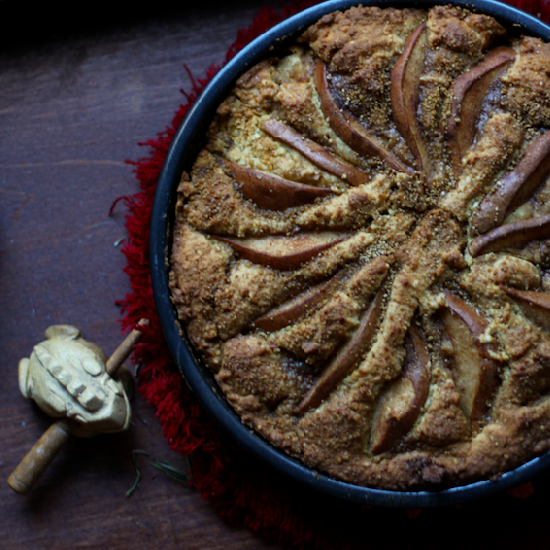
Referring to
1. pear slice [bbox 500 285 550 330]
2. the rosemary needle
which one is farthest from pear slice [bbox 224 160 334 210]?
the rosemary needle

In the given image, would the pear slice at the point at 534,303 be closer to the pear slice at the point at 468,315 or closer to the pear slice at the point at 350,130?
the pear slice at the point at 468,315

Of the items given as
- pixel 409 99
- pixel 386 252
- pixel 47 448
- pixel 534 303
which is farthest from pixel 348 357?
pixel 47 448

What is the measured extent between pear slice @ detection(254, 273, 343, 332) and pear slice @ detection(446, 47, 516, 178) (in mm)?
490

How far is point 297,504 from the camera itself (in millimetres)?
1838

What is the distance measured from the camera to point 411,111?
5.06 feet

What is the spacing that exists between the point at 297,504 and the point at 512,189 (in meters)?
1.23

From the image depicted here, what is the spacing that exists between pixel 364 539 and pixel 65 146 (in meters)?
1.79

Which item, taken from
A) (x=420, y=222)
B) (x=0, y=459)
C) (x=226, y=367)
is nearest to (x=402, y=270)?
(x=420, y=222)

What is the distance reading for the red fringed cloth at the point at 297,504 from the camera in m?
1.81

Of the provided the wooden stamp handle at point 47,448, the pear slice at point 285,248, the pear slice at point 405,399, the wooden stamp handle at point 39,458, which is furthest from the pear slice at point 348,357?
the wooden stamp handle at point 39,458

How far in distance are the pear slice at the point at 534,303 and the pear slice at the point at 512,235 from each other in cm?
12

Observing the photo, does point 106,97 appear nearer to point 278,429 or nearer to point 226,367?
point 226,367

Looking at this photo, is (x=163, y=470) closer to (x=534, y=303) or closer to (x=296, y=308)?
(x=296, y=308)

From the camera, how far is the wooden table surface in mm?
1947
